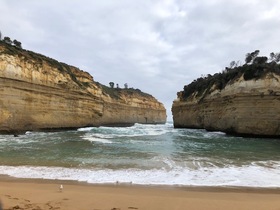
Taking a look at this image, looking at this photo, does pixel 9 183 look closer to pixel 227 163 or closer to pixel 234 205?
pixel 234 205

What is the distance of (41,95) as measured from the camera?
2700 cm

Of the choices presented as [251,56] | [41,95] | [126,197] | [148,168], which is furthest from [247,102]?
[126,197]

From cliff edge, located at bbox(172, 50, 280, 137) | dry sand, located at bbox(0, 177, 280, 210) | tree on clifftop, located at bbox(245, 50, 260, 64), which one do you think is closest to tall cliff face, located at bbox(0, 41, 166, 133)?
cliff edge, located at bbox(172, 50, 280, 137)

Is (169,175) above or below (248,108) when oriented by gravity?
below

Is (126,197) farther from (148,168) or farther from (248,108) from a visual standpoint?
(248,108)

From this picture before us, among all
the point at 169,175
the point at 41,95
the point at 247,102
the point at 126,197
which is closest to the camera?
the point at 126,197

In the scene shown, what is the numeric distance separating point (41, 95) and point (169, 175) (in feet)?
70.6

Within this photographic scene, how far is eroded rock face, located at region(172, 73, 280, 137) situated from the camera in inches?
933

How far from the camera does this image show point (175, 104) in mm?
48500

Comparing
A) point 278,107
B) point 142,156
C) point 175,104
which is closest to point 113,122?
point 175,104

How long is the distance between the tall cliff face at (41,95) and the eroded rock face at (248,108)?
52.4ft

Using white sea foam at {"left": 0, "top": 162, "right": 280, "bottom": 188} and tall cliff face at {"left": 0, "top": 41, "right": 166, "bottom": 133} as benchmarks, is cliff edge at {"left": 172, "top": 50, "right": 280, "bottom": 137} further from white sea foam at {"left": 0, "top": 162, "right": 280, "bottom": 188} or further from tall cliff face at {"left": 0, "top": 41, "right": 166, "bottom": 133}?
tall cliff face at {"left": 0, "top": 41, "right": 166, "bottom": 133}

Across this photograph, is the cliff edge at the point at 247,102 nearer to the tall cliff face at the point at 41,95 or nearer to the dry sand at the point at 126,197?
the tall cliff face at the point at 41,95

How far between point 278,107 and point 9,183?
2219 cm
